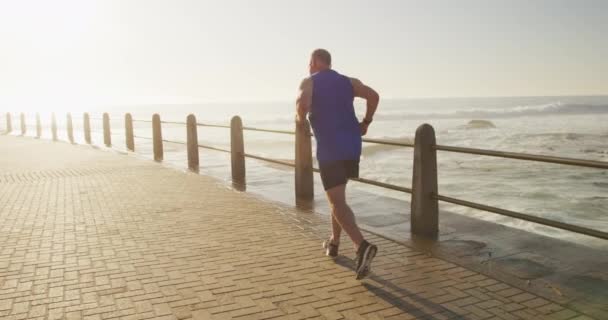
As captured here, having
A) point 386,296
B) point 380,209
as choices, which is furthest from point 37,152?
point 386,296

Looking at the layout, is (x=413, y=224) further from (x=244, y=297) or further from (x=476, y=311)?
(x=244, y=297)

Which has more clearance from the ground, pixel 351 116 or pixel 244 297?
pixel 351 116

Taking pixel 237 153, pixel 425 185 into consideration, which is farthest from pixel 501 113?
pixel 425 185

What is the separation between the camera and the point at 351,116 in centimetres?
411

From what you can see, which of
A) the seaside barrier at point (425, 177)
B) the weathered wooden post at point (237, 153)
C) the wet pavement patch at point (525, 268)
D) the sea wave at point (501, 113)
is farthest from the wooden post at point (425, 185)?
the sea wave at point (501, 113)

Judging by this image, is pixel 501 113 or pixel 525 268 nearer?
pixel 525 268

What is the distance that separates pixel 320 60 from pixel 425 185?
195 cm

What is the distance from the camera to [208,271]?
433cm

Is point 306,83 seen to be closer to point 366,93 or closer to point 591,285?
point 366,93

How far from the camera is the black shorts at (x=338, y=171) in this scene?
4121 millimetres

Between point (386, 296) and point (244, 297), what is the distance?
1032 mm

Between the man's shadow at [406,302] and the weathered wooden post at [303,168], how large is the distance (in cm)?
336

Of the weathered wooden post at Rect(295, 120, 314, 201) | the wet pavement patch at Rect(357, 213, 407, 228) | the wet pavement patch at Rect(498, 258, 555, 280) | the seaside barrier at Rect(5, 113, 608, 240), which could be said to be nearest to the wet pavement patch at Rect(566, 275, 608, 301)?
the wet pavement patch at Rect(498, 258, 555, 280)

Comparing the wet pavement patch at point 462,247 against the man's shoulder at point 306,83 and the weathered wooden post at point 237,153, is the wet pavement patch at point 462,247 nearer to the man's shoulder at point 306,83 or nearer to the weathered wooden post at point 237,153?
the man's shoulder at point 306,83
